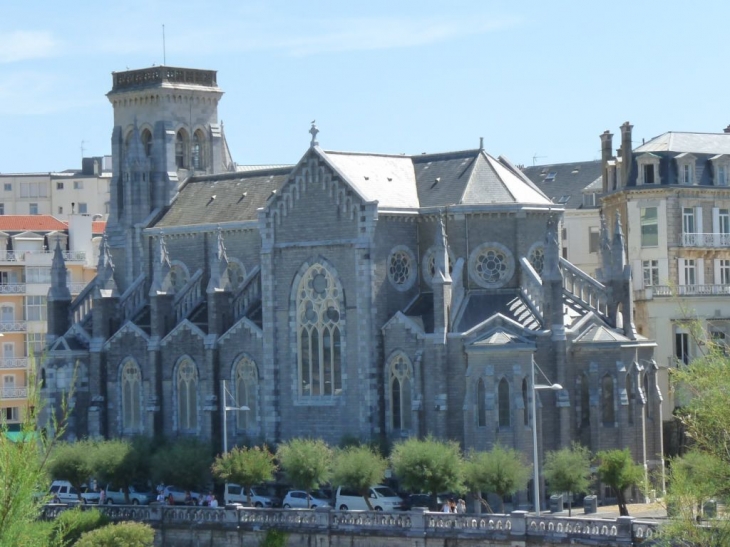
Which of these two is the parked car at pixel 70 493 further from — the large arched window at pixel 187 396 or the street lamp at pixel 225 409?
the street lamp at pixel 225 409

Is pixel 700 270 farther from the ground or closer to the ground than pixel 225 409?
farther from the ground

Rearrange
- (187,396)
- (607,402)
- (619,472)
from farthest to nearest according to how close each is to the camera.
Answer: (187,396) < (607,402) < (619,472)

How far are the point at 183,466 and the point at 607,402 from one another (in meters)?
18.9

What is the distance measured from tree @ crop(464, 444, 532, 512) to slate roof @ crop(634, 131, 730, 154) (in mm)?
25269

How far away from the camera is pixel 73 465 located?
9156cm

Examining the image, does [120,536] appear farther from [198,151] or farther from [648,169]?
[198,151]

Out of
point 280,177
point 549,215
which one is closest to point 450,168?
point 549,215

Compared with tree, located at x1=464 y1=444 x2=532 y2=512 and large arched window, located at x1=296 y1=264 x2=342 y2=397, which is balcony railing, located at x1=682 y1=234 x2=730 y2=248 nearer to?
large arched window, located at x1=296 y1=264 x2=342 y2=397

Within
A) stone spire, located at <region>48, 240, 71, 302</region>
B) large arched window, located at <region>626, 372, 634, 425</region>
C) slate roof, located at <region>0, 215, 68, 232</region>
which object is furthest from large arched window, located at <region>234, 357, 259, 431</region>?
slate roof, located at <region>0, 215, 68, 232</region>

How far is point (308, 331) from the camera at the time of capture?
93.8m

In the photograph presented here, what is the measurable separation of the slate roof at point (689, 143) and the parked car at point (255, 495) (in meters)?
25.9

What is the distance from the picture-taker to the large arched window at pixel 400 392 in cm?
9019

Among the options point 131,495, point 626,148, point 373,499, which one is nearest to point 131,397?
point 131,495

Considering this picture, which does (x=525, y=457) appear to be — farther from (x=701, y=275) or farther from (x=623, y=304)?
(x=701, y=275)
